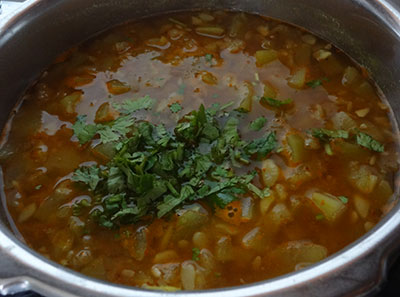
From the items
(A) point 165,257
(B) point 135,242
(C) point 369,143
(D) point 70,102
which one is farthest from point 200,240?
(D) point 70,102

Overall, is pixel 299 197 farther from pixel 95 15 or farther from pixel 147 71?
pixel 95 15

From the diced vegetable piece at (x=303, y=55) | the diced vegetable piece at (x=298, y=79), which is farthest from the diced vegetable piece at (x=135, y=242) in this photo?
the diced vegetable piece at (x=303, y=55)

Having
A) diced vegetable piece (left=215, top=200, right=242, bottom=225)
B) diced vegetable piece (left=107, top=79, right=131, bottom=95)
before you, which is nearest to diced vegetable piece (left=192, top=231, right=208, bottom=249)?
diced vegetable piece (left=215, top=200, right=242, bottom=225)

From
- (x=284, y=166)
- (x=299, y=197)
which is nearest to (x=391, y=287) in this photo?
(x=299, y=197)

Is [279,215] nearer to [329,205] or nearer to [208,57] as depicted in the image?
[329,205]

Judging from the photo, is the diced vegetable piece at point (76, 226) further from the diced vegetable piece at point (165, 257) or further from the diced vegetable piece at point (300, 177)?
the diced vegetable piece at point (300, 177)

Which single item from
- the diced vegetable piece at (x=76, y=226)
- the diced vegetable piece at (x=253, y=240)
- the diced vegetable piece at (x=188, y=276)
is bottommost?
the diced vegetable piece at (x=76, y=226)
